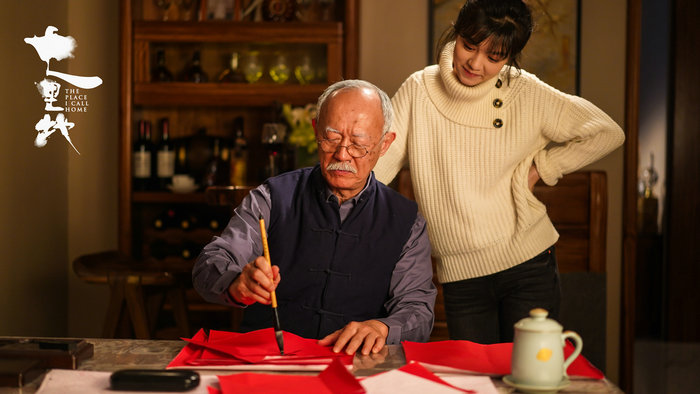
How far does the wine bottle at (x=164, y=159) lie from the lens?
377cm

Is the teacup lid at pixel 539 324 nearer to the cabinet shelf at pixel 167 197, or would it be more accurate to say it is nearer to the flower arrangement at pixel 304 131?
the flower arrangement at pixel 304 131

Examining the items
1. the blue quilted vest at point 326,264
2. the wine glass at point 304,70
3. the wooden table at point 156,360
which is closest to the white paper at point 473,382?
the wooden table at point 156,360

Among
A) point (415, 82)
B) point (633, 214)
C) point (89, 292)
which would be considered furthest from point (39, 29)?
point (633, 214)

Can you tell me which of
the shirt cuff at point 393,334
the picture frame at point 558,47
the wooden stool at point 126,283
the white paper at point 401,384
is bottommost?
the wooden stool at point 126,283

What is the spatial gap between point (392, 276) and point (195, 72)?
238cm

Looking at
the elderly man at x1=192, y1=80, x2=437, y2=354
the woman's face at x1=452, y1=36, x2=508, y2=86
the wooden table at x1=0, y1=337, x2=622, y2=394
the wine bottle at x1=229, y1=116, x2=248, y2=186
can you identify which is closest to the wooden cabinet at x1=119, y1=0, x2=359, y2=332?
the wine bottle at x1=229, y1=116, x2=248, y2=186

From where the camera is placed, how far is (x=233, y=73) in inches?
149

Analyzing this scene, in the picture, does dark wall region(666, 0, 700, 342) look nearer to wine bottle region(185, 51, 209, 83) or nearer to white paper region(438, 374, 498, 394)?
wine bottle region(185, 51, 209, 83)

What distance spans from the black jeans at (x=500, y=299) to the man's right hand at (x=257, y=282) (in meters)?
0.92

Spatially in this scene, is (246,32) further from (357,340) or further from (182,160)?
(357,340)

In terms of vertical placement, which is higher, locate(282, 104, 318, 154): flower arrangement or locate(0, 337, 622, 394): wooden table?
locate(282, 104, 318, 154): flower arrangement

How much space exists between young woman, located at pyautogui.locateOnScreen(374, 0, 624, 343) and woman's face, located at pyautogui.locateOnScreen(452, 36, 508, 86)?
0.11 ft

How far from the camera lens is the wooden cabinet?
3.67 meters

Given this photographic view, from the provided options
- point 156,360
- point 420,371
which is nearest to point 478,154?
point 420,371
